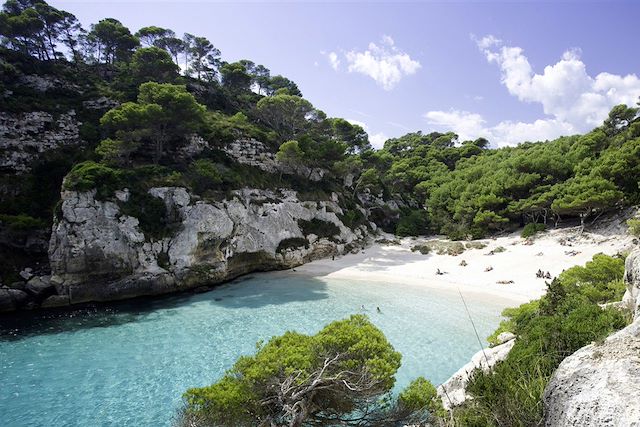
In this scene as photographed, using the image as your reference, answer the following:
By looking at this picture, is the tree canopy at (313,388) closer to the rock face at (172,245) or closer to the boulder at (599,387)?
the boulder at (599,387)

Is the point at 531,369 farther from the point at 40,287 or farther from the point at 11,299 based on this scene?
the point at 11,299

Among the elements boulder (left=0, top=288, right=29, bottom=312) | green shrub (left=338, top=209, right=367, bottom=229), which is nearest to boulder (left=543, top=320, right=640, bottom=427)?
boulder (left=0, top=288, right=29, bottom=312)

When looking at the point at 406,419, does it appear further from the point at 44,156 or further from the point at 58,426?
the point at 44,156

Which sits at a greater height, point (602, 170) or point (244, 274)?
point (602, 170)

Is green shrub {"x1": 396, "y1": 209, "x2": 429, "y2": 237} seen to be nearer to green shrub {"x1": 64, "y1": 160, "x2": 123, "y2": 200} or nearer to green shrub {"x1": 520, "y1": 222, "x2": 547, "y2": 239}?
green shrub {"x1": 520, "y1": 222, "x2": 547, "y2": 239}

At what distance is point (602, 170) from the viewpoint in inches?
1248

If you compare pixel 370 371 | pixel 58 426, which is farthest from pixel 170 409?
pixel 370 371

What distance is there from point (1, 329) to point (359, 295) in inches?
876

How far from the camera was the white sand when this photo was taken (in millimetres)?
24234

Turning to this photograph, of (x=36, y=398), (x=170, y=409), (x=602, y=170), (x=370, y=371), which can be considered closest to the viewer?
(x=370, y=371)

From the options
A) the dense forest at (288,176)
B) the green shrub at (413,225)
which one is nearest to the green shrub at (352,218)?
the dense forest at (288,176)

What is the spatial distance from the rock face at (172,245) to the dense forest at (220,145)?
214cm

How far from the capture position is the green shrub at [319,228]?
3406 cm

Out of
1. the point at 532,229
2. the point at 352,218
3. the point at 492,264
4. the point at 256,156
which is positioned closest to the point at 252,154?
the point at 256,156
